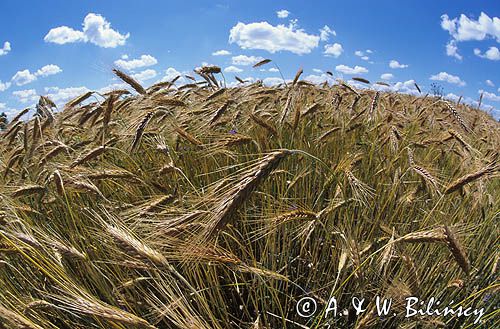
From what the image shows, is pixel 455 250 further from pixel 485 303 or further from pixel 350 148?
pixel 350 148

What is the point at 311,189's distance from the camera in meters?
3.08

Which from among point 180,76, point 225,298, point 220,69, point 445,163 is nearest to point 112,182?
point 225,298

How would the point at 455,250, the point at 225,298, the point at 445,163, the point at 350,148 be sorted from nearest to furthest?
the point at 455,250, the point at 225,298, the point at 350,148, the point at 445,163

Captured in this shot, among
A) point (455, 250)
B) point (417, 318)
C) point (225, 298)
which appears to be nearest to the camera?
point (455, 250)

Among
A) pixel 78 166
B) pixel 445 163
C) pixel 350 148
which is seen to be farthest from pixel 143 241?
pixel 445 163

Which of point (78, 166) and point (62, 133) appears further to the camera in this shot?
point (62, 133)

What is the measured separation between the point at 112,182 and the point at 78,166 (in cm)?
42

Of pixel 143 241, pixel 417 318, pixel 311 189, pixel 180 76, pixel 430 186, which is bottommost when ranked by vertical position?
pixel 417 318

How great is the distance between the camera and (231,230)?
244 centimetres

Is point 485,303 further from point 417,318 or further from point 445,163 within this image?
point 445,163

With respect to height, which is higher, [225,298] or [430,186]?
[430,186]

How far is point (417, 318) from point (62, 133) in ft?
10.5

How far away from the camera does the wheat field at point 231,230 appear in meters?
1.78

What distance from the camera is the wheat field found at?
5.83 ft
